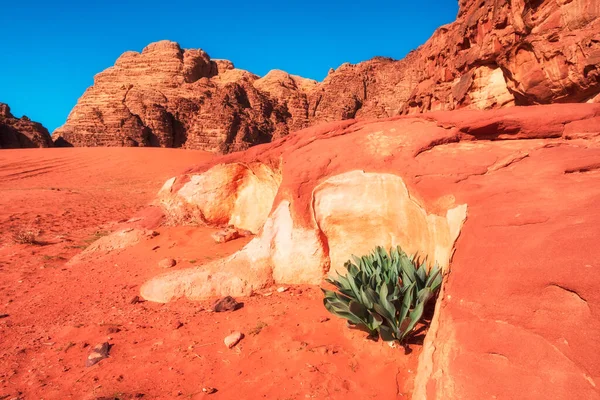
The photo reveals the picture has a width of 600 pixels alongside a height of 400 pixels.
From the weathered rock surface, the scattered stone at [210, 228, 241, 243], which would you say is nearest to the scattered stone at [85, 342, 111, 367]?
the weathered rock surface

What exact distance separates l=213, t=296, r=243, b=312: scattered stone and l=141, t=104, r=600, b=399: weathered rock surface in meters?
0.27

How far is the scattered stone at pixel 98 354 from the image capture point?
300 centimetres

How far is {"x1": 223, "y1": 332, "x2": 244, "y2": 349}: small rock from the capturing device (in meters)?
3.08

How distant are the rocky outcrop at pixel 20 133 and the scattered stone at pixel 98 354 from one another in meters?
41.3

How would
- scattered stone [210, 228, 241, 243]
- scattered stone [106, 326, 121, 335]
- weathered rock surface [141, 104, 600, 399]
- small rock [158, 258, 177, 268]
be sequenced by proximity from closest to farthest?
weathered rock surface [141, 104, 600, 399] → scattered stone [106, 326, 121, 335] → small rock [158, 258, 177, 268] → scattered stone [210, 228, 241, 243]

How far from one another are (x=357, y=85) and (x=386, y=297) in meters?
47.5

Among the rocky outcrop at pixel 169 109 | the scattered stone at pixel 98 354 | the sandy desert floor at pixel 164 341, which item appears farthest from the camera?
the rocky outcrop at pixel 169 109

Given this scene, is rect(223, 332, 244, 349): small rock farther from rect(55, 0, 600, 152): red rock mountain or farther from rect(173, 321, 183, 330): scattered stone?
rect(55, 0, 600, 152): red rock mountain

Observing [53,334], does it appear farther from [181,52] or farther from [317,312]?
[181,52]

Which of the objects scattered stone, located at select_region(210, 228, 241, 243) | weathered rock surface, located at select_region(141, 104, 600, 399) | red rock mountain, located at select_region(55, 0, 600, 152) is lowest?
scattered stone, located at select_region(210, 228, 241, 243)

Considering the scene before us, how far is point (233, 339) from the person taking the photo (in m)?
3.11

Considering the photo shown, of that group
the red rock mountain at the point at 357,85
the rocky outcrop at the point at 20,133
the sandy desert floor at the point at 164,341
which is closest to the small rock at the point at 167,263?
the sandy desert floor at the point at 164,341

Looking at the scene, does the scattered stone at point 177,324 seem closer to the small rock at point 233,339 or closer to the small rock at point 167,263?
the small rock at point 233,339

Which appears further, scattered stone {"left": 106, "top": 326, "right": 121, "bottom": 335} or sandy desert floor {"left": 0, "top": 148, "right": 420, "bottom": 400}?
scattered stone {"left": 106, "top": 326, "right": 121, "bottom": 335}
